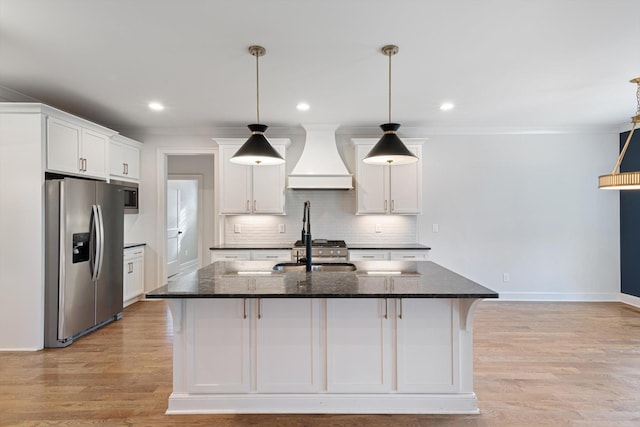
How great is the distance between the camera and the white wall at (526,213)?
17.0 ft

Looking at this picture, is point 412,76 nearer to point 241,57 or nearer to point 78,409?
point 241,57

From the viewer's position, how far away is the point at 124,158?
4.85m

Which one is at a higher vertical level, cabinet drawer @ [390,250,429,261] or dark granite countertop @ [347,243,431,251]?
dark granite countertop @ [347,243,431,251]

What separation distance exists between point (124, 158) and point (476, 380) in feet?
16.4

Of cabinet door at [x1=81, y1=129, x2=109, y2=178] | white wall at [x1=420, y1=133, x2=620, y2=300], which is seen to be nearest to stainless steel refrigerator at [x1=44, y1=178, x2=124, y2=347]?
cabinet door at [x1=81, y1=129, x2=109, y2=178]

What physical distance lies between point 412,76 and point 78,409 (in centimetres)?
382

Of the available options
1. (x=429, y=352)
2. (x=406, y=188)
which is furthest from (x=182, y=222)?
(x=429, y=352)

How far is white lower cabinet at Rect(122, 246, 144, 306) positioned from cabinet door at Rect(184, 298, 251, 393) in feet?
9.15

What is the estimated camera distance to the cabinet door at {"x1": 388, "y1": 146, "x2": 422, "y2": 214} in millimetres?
4949

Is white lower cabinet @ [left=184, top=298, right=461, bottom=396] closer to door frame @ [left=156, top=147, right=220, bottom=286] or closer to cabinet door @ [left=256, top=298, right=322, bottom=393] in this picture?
cabinet door @ [left=256, top=298, right=322, bottom=393]

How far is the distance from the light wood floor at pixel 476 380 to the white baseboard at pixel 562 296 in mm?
976

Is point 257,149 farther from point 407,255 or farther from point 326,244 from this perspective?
point 407,255

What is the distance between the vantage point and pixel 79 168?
390 centimetres

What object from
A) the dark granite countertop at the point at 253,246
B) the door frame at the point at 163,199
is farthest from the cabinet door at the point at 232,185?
the dark granite countertop at the point at 253,246
